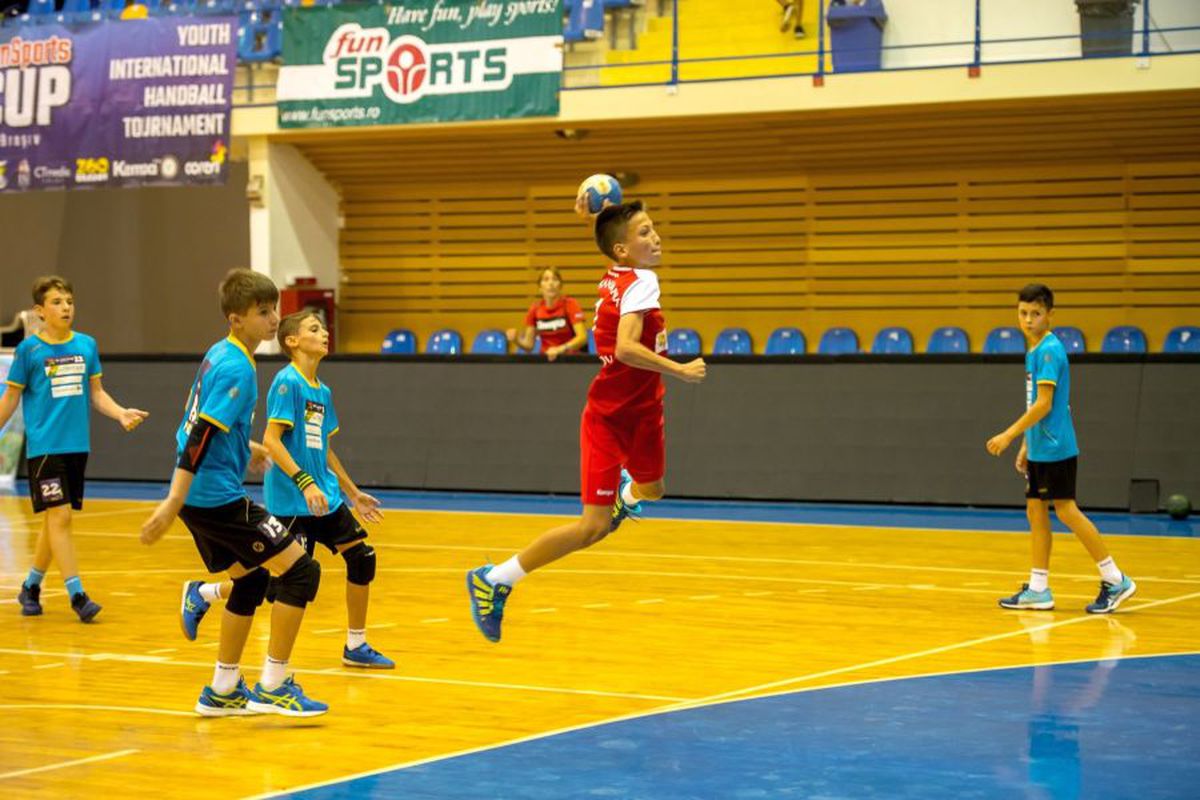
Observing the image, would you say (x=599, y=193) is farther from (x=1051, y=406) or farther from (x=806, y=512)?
(x=806, y=512)

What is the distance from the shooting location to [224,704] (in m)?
7.00

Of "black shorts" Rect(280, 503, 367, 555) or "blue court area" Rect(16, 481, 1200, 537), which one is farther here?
"blue court area" Rect(16, 481, 1200, 537)

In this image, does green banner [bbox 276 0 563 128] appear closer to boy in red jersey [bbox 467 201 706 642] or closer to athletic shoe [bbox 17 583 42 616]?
athletic shoe [bbox 17 583 42 616]

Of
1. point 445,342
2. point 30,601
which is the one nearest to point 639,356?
point 30,601

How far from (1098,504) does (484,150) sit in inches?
403

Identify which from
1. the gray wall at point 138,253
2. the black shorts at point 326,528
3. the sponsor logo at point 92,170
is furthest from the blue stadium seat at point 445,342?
the black shorts at point 326,528

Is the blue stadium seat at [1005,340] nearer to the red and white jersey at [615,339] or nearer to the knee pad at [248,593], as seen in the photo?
the red and white jersey at [615,339]

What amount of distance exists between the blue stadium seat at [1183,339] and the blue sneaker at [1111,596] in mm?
9616

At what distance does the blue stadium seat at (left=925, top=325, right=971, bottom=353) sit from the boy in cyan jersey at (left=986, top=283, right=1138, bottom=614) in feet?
33.2

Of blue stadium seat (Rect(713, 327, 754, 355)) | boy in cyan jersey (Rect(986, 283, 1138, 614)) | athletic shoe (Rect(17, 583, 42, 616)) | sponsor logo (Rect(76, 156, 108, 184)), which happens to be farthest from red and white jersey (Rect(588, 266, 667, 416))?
sponsor logo (Rect(76, 156, 108, 184))

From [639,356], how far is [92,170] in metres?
16.3

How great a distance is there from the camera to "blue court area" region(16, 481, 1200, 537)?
14672 millimetres

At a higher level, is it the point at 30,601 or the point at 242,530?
the point at 242,530

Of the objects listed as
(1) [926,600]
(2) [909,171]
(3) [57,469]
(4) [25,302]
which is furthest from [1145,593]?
(4) [25,302]
